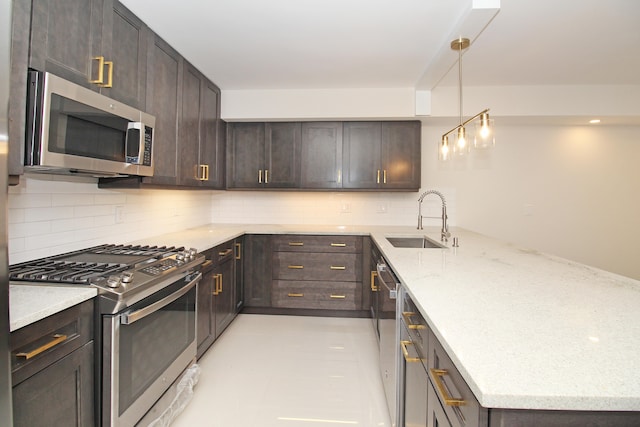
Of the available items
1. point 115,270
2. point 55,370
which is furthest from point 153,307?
point 55,370

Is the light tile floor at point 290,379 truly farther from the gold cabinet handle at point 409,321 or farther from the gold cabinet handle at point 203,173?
the gold cabinet handle at point 203,173

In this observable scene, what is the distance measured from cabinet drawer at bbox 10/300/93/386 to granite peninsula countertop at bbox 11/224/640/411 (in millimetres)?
1239

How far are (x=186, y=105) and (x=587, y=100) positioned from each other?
3.66 m

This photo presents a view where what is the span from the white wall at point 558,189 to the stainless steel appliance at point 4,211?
3.49 metres

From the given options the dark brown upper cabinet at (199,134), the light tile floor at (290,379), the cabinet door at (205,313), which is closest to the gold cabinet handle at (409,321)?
the light tile floor at (290,379)

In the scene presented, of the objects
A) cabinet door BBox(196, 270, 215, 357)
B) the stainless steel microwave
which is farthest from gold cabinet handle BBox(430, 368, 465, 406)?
cabinet door BBox(196, 270, 215, 357)

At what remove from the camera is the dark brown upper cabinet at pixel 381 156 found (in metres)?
3.38

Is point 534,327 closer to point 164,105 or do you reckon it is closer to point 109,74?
point 109,74

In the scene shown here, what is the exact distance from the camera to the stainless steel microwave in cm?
127

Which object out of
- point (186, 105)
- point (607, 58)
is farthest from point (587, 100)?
point (186, 105)

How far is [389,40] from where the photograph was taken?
2.24 meters

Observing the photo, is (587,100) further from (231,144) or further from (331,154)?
(231,144)

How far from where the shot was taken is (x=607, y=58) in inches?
98.4

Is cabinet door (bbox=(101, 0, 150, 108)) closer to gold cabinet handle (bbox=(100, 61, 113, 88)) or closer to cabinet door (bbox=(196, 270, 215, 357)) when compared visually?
gold cabinet handle (bbox=(100, 61, 113, 88))
